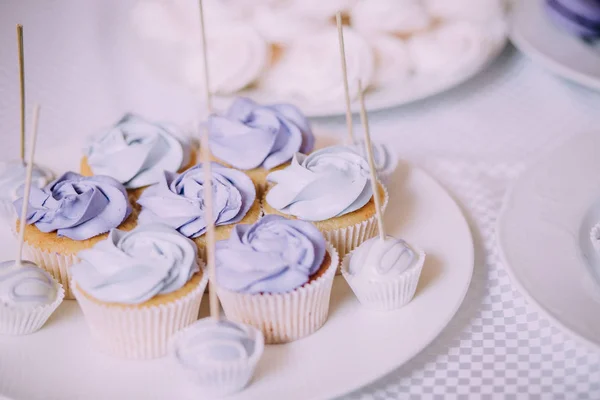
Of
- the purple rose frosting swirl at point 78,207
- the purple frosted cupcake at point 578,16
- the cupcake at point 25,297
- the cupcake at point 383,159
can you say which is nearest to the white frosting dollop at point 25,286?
the cupcake at point 25,297

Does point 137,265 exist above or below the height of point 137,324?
above

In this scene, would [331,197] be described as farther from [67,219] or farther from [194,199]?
[67,219]

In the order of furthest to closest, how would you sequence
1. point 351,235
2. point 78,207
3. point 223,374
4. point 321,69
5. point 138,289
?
1. point 321,69
2. point 351,235
3. point 78,207
4. point 138,289
5. point 223,374

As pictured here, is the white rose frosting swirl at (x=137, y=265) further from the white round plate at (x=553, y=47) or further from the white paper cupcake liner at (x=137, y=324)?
the white round plate at (x=553, y=47)

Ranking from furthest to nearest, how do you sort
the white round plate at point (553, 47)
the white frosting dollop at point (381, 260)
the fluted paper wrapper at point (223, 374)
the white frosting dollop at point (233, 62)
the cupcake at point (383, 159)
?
the white frosting dollop at point (233, 62)
the white round plate at point (553, 47)
the cupcake at point (383, 159)
the white frosting dollop at point (381, 260)
the fluted paper wrapper at point (223, 374)

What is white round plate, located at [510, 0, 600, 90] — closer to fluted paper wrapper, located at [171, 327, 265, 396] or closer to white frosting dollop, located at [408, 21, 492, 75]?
white frosting dollop, located at [408, 21, 492, 75]

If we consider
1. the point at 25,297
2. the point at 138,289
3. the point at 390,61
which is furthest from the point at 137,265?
the point at 390,61

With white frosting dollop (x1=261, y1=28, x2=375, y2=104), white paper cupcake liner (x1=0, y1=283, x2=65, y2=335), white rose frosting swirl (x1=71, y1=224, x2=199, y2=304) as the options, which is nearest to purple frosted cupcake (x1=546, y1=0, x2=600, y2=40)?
white frosting dollop (x1=261, y1=28, x2=375, y2=104)
